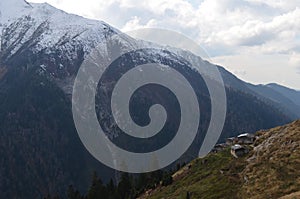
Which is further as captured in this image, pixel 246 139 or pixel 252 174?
pixel 246 139

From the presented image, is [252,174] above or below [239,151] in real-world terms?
below

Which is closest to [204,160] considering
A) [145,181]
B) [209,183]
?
[209,183]

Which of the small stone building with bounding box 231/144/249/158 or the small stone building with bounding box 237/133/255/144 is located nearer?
the small stone building with bounding box 231/144/249/158

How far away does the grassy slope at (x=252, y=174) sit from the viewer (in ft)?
177

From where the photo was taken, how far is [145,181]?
10681 cm

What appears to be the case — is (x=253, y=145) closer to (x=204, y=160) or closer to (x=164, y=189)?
(x=204, y=160)

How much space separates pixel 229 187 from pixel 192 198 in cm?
655

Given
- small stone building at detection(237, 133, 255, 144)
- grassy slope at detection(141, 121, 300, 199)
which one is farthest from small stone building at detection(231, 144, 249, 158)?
small stone building at detection(237, 133, 255, 144)

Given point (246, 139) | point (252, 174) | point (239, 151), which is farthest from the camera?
point (246, 139)

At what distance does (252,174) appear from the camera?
60.7m

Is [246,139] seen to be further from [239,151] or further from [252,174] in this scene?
[252,174]

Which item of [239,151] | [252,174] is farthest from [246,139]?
[252,174]

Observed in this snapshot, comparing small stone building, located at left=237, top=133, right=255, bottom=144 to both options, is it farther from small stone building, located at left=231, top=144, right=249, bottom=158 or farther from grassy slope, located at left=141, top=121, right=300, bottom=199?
small stone building, located at left=231, top=144, right=249, bottom=158

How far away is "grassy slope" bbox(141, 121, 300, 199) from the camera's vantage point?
177ft
